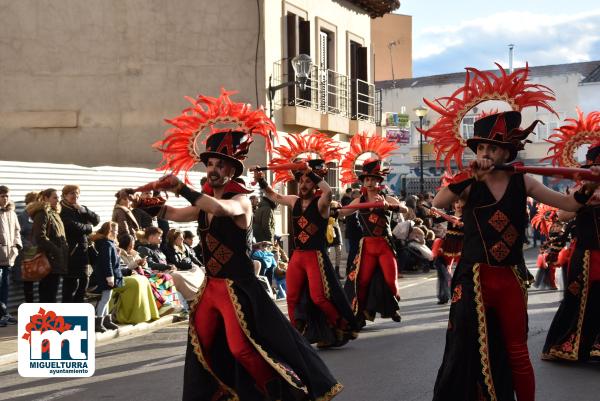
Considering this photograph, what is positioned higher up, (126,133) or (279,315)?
(126,133)

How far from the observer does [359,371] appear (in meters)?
8.91

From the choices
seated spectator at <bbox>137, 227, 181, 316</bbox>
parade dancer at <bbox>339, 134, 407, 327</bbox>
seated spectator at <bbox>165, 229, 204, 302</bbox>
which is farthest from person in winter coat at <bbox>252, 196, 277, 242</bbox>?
parade dancer at <bbox>339, 134, 407, 327</bbox>

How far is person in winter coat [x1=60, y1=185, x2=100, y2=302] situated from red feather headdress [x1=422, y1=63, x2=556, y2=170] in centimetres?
583

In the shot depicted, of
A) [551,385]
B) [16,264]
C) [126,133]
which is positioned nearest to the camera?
[551,385]

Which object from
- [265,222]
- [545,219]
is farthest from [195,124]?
[265,222]

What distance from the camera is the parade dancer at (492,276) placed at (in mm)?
6547

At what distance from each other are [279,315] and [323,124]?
17066 millimetres

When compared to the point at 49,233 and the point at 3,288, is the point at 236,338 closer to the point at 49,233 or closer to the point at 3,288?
the point at 49,233

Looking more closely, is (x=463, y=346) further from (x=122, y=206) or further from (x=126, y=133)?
(x=126, y=133)

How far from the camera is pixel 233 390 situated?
6.69 meters

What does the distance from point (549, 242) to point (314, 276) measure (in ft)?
9.00

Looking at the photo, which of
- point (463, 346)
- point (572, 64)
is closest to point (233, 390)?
point (463, 346)

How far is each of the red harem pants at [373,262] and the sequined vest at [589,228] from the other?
279 cm

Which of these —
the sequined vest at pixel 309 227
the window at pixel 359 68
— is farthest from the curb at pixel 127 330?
the window at pixel 359 68
